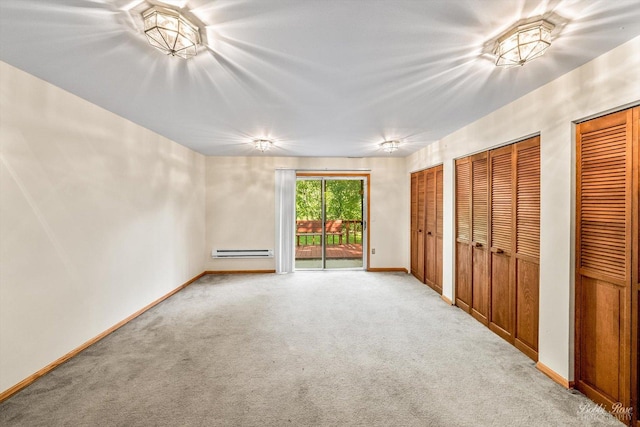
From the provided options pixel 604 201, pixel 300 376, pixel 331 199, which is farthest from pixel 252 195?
pixel 604 201

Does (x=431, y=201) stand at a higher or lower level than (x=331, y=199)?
lower

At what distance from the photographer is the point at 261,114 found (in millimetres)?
2934

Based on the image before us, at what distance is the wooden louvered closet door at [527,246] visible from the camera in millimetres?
2387

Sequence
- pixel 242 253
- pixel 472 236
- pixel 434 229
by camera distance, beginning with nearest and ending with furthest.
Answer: pixel 472 236 < pixel 434 229 < pixel 242 253

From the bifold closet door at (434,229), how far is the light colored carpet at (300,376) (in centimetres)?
90

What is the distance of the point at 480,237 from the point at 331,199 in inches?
127

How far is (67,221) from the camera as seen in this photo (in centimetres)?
241

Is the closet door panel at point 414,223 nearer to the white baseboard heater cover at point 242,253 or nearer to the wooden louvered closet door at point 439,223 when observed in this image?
the wooden louvered closet door at point 439,223

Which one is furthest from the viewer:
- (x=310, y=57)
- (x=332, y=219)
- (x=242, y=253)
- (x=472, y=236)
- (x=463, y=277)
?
(x=332, y=219)

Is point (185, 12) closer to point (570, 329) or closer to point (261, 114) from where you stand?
point (261, 114)

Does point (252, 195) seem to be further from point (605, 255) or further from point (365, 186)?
point (605, 255)

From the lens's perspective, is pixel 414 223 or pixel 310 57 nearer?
pixel 310 57

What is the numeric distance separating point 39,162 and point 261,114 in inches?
73.6

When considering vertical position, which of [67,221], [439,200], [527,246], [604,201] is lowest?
[527,246]
